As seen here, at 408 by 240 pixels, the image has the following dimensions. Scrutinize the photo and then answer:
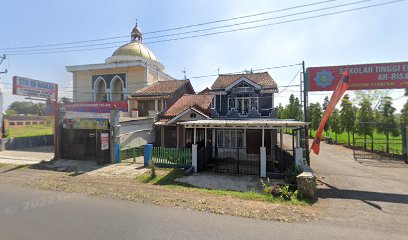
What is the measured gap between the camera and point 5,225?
17.9 feet

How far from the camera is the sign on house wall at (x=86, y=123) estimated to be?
47.7 ft

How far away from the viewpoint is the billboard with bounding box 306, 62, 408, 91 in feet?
38.6

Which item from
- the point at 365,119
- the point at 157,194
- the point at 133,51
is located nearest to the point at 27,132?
the point at 133,51

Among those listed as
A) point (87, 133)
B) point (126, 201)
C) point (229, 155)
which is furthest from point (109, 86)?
point (126, 201)

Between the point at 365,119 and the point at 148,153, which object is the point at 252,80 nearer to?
the point at 148,153

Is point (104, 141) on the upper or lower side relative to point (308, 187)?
upper

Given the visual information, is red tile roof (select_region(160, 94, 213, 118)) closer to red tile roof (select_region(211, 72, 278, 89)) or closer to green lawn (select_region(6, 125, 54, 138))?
red tile roof (select_region(211, 72, 278, 89))

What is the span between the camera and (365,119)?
69.5ft

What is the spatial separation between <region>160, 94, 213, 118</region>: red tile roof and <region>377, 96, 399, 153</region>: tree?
16.0 metres

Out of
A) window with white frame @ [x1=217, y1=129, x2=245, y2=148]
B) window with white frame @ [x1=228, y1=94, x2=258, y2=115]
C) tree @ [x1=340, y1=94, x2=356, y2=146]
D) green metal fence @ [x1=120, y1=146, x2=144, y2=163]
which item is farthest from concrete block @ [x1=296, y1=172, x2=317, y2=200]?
tree @ [x1=340, y1=94, x2=356, y2=146]

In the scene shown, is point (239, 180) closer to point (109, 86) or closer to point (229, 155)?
point (229, 155)

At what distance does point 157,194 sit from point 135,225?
283cm

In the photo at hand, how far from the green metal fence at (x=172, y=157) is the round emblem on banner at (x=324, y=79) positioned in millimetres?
8989

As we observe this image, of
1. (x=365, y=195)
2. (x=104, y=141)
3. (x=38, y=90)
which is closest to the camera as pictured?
(x=365, y=195)
